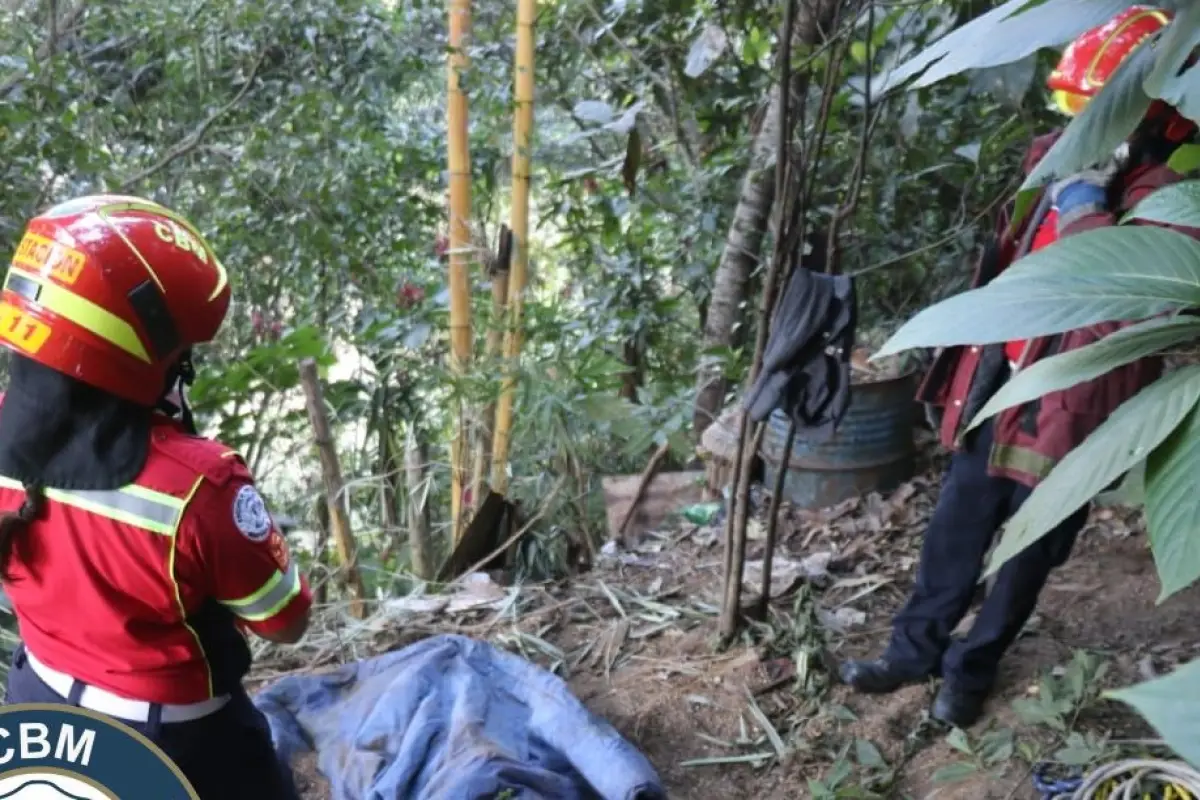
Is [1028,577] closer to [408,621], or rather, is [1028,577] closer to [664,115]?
[408,621]

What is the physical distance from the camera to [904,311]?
3.91 m

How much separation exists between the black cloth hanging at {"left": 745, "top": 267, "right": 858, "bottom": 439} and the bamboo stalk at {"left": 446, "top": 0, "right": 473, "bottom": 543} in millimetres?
1364

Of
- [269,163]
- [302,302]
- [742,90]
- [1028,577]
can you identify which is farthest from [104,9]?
[1028,577]

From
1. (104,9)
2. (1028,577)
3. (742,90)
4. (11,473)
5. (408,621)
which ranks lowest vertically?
(408,621)

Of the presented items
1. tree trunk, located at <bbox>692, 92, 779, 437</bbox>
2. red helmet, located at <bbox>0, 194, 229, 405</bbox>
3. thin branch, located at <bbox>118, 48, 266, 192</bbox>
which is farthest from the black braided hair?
thin branch, located at <bbox>118, 48, 266, 192</bbox>

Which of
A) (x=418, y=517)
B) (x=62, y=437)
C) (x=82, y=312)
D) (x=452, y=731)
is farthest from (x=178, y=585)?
(x=418, y=517)

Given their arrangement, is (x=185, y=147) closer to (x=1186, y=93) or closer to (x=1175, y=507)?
(x=1186, y=93)

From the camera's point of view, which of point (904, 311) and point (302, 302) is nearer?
point (904, 311)

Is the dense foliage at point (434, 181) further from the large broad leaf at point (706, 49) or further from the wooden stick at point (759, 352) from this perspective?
the wooden stick at point (759, 352)

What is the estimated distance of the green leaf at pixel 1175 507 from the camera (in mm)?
537

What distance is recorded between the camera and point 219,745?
149cm

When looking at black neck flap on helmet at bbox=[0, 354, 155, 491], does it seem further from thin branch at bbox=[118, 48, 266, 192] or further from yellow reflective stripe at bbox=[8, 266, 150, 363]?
thin branch at bbox=[118, 48, 266, 192]

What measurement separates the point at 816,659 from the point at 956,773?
49cm

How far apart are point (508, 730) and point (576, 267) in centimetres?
294
